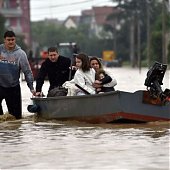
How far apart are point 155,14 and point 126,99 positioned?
401 feet

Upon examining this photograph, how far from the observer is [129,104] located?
15938 millimetres

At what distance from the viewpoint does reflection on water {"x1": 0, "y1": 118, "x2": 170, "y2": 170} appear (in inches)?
421

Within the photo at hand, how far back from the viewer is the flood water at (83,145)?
10664 millimetres

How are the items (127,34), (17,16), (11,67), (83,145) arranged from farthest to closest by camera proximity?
(127,34)
(17,16)
(11,67)
(83,145)

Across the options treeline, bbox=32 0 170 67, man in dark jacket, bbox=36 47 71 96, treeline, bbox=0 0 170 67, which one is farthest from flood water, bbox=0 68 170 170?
treeline, bbox=32 0 170 67

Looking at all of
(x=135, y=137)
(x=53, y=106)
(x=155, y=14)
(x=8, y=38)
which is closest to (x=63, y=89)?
(x=53, y=106)

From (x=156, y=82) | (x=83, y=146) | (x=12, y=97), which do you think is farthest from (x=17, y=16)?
(x=83, y=146)

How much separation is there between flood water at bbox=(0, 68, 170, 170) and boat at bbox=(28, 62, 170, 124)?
0.20 metres

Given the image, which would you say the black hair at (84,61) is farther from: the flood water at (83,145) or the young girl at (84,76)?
the flood water at (83,145)

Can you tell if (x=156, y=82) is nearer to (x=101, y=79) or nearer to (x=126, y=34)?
(x=101, y=79)

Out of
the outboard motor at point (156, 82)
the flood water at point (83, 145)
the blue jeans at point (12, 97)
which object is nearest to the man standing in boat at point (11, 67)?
Answer: the blue jeans at point (12, 97)

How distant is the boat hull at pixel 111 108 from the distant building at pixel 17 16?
107 m

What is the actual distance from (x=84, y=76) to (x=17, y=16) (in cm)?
11379

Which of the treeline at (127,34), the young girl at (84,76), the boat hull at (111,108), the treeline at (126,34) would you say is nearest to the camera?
the boat hull at (111,108)
